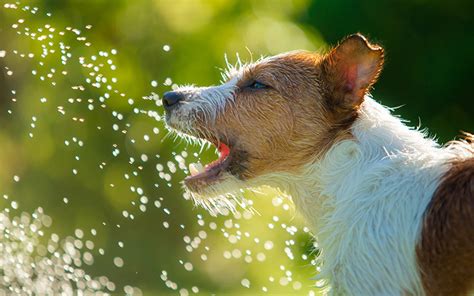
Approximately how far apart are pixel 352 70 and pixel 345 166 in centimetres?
50

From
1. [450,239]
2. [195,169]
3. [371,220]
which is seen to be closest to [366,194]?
[371,220]

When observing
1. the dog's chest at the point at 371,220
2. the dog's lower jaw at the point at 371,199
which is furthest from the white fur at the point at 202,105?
the dog's chest at the point at 371,220

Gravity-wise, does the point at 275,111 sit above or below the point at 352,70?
below

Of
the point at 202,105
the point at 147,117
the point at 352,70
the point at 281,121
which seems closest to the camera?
the point at 352,70

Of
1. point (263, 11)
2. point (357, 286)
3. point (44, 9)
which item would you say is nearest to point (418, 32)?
point (263, 11)

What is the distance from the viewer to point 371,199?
197 inches

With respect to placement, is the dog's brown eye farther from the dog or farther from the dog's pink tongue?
the dog's pink tongue

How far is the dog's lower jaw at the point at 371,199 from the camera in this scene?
188 inches

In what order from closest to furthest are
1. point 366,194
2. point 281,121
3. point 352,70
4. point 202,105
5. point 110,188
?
point 366,194 < point 352,70 < point 281,121 < point 202,105 < point 110,188

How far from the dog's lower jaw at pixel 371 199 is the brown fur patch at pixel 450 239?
0.17 feet

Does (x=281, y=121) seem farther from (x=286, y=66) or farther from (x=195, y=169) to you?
(x=195, y=169)

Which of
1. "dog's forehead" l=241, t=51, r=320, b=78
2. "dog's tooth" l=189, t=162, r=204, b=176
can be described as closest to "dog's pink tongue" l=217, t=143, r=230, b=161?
"dog's tooth" l=189, t=162, r=204, b=176

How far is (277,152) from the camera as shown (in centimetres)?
541

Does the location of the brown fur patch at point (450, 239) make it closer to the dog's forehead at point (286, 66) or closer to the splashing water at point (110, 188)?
the dog's forehead at point (286, 66)
